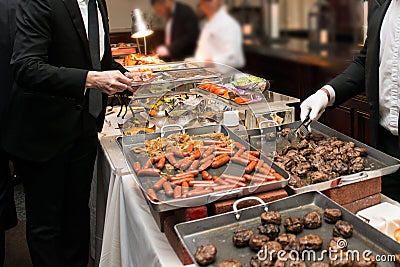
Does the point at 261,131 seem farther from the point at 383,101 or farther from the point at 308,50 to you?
the point at 308,50

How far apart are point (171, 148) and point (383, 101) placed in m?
0.71

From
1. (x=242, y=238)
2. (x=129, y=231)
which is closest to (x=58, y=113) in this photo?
(x=129, y=231)

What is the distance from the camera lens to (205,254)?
2.56ft

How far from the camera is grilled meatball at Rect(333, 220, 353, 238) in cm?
83

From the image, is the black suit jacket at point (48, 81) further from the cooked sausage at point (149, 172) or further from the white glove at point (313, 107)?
the white glove at point (313, 107)

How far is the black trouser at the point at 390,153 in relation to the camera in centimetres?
136

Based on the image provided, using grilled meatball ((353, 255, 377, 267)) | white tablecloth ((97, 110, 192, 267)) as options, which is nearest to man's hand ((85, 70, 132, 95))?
white tablecloth ((97, 110, 192, 267))

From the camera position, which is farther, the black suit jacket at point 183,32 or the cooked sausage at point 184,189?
the cooked sausage at point 184,189

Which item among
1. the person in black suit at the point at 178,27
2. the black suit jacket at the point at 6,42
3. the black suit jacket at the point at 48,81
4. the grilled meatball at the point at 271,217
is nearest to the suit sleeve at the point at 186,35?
the person in black suit at the point at 178,27

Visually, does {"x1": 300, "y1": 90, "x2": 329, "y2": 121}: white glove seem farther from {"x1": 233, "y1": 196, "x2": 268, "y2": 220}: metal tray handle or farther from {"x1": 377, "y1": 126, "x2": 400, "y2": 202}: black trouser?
{"x1": 233, "y1": 196, "x2": 268, "y2": 220}: metal tray handle

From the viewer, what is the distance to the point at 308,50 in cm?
19

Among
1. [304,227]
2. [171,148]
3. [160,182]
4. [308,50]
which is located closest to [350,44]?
[308,50]

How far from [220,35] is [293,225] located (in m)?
0.70

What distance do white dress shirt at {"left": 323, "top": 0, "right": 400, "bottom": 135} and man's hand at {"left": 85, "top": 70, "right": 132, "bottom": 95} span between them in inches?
26.2
